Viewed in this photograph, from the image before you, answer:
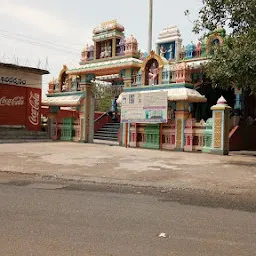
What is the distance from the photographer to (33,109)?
24.0m

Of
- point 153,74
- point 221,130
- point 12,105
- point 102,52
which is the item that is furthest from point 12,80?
point 221,130

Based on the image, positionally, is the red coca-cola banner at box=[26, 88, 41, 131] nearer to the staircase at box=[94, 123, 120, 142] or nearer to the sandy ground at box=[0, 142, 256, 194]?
the staircase at box=[94, 123, 120, 142]

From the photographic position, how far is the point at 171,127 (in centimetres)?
1734

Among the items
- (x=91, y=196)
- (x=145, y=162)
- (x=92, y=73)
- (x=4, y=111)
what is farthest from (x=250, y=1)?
(x=4, y=111)

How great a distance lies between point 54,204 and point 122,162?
6145mm

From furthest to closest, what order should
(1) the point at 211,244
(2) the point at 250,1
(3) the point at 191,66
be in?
(3) the point at 191,66
(2) the point at 250,1
(1) the point at 211,244

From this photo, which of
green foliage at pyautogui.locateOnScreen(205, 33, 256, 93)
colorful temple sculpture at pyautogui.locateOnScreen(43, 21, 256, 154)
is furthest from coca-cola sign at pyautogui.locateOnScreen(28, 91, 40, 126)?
green foliage at pyautogui.locateOnScreen(205, 33, 256, 93)

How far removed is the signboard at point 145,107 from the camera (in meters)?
16.9

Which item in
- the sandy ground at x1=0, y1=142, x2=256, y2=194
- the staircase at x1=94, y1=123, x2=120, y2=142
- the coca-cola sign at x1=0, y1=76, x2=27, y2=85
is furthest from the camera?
the staircase at x1=94, y1=123, x2=120, y2=142

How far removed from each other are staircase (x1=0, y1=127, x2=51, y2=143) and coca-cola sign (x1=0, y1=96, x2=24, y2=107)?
5.24 feet

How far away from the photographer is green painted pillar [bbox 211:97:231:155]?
1515 cm

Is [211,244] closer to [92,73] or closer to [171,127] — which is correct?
[171,127]

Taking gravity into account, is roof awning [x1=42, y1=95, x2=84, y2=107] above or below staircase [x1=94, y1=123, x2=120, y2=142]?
above

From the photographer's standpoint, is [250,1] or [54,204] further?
[250,1]
